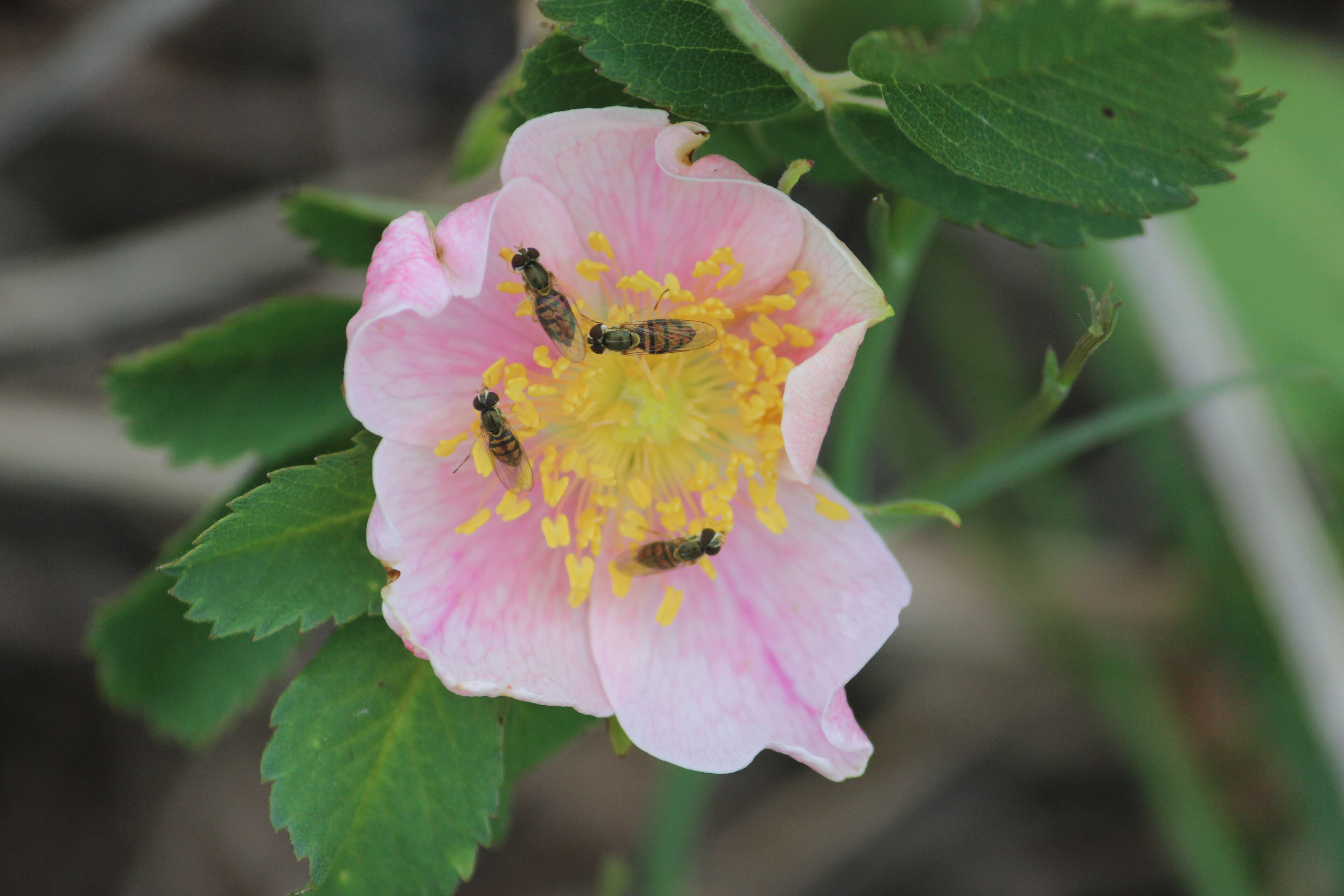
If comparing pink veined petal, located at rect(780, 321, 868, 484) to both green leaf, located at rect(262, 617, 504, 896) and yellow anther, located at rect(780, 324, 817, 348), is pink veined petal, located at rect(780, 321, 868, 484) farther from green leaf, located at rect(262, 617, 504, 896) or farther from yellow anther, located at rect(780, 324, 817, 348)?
green leaf, located at rect(262, 617, 504, 896)

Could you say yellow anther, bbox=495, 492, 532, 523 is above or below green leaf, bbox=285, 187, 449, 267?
below

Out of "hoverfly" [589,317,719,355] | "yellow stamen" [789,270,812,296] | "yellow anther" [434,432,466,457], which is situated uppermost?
"yellow stamen" [789,270,812,296]

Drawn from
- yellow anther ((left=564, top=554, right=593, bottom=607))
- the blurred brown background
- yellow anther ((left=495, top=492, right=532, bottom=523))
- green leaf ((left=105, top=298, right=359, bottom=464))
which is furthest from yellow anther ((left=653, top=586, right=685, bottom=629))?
the blurred brown background

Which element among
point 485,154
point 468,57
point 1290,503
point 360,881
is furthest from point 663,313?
point 468,57

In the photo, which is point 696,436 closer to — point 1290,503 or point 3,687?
point 1290,503

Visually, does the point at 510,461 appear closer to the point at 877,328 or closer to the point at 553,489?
the point at 553,489

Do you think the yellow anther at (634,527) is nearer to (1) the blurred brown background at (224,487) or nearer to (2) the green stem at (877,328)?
(2) the green stem at (877,328)
